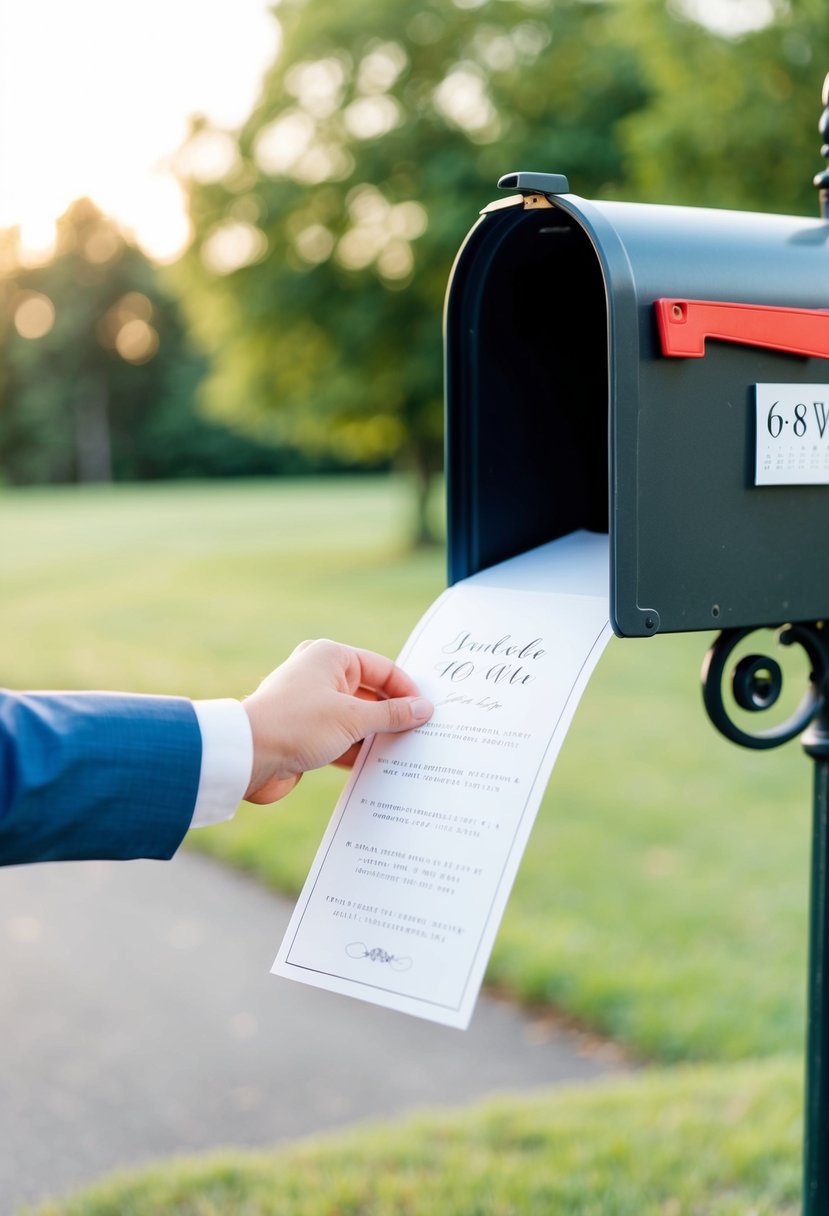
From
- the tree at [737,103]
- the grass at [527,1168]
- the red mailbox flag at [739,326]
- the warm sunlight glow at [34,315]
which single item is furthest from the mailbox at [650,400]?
the warm sunlight glow at [34,315]

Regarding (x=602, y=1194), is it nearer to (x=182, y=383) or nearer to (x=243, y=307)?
(x=243, y=307)

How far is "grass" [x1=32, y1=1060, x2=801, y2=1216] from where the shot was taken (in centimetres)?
251

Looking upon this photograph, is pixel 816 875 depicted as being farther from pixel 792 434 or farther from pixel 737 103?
pixel 737 103

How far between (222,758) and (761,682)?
0.75 m

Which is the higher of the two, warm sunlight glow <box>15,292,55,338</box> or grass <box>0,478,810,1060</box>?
warm sunlight glow <box>15,292,55,338</box>

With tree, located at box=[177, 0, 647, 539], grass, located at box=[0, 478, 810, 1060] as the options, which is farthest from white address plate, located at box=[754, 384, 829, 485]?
tree, located at box=[177, 0, 647, 539]

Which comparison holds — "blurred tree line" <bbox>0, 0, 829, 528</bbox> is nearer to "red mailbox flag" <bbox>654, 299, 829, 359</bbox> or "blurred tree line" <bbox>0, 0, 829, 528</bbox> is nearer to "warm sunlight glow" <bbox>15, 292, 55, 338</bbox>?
"red mailbox flag" <bbox>654, 299, 829, 359</bbox>

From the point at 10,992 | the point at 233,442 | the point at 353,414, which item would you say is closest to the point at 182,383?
the point at 233,442

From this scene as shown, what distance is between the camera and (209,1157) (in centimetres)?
281

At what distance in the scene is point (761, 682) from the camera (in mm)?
1664

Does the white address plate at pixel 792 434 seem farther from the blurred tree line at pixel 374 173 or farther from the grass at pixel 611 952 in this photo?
the blurred tree line at pixel 374 173

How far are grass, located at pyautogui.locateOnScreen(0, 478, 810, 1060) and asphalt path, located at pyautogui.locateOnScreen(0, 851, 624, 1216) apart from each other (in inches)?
14.0

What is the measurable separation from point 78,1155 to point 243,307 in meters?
15.1

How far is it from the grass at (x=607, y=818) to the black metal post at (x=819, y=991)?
5.94ft
